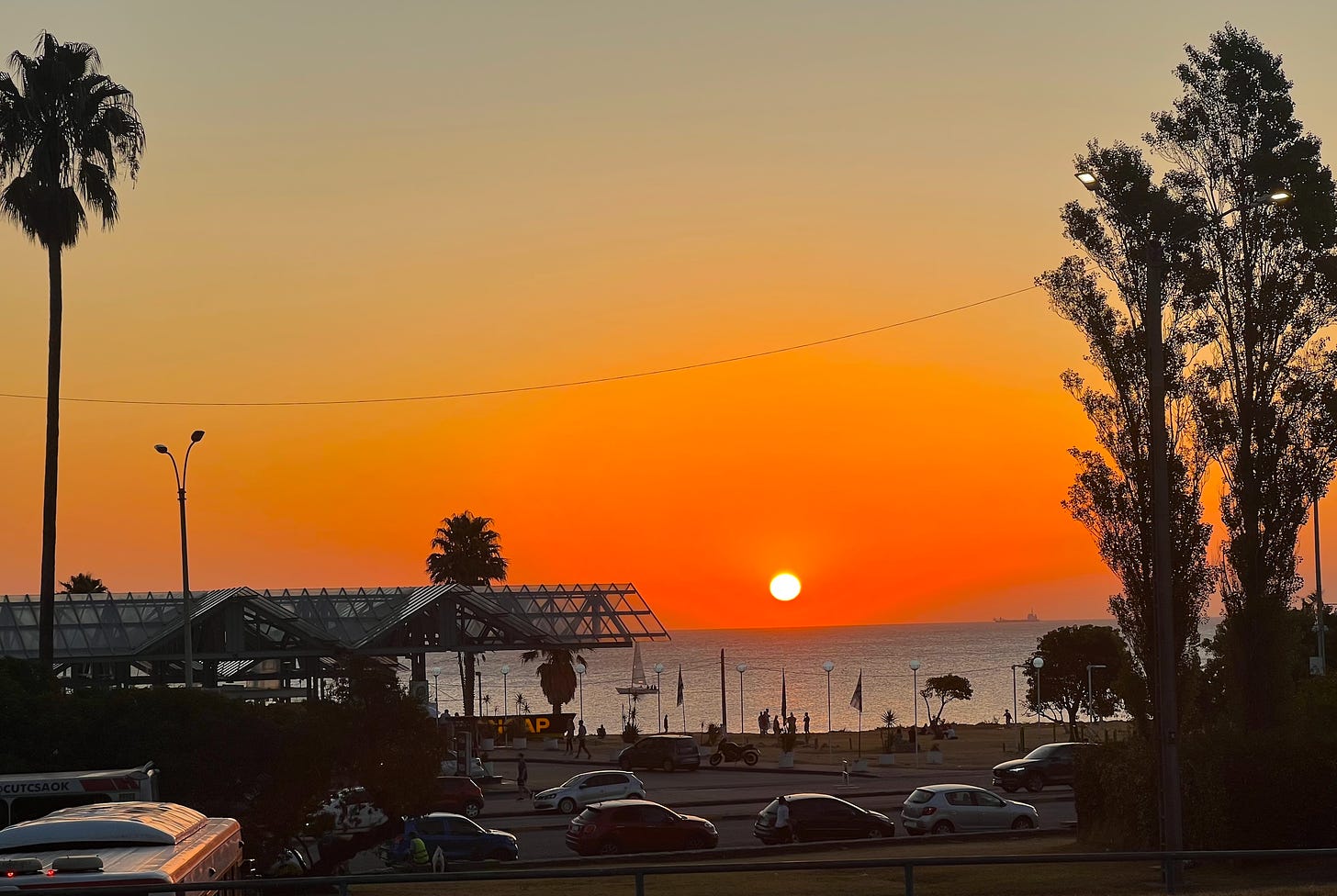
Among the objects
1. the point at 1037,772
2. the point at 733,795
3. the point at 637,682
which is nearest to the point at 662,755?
the point at 733,795

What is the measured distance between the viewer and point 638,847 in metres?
36.1

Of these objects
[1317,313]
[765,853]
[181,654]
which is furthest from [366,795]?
[181,654]

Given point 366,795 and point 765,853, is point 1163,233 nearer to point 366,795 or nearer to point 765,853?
point 765,853

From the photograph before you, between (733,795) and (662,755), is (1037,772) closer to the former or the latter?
(733,795)

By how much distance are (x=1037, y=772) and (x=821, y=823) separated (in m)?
19.0

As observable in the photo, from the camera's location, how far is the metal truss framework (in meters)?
58.7

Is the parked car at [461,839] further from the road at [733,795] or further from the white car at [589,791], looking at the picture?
the white car at [589,791]

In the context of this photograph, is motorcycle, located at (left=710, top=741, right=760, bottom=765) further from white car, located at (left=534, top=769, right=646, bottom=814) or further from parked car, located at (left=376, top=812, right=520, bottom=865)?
parked car, located at (left=376, top=812, right=520, bottom=865)

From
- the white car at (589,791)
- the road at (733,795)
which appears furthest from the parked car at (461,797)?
the white car at (589,791)

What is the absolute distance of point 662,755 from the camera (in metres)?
67.1

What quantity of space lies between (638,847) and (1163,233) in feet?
63.7

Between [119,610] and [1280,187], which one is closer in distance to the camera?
[1280,187]

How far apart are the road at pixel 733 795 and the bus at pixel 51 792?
59.6ft

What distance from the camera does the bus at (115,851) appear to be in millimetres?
11250
